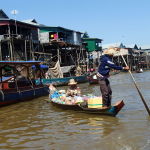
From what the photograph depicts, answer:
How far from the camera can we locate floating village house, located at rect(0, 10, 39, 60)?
29891 mm

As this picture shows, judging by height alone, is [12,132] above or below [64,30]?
below

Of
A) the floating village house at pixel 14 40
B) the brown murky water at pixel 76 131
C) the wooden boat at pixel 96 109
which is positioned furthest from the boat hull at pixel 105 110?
the floating village house at pixel 14 40

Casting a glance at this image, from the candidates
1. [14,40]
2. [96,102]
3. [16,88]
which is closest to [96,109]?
[96,102]

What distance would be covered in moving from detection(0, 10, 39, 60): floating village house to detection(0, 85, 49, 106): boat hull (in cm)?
1248

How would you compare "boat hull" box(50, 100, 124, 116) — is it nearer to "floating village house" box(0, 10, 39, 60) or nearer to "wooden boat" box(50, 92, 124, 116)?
"wooden boat" box(50, 92, 124, 116)

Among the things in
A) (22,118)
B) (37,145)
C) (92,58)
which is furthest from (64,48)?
(37,145)

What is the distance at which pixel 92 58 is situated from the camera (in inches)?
2328

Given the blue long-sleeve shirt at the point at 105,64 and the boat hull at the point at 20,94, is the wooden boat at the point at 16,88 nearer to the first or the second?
the boat hull at the point at 20,94

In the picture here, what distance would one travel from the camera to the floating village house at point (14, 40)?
98.1 feet

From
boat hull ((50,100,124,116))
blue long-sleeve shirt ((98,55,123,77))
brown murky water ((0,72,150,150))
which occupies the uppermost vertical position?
blue long-sleeve shirt ((98,55,123,77))

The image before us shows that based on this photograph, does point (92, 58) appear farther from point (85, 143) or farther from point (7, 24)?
point (85, 143)

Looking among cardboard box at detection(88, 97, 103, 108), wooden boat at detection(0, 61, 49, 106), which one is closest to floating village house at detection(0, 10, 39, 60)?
wooden boat at detection(0, 61, 49, 106)

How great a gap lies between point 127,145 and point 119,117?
120 inches

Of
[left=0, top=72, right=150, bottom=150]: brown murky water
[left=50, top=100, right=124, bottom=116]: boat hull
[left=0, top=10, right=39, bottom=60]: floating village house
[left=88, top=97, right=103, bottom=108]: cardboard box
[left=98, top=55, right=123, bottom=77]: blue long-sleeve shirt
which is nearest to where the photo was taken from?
[left=0, top=72, right=150, bottom=150]: brown murky water
